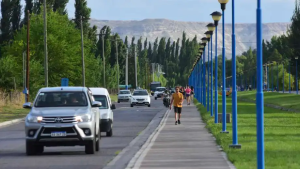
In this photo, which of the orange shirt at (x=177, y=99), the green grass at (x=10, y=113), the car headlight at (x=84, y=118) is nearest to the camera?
the car headlight at (x=84, y=118)

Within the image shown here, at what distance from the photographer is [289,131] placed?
32.7 metres

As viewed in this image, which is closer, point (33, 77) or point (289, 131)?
point (289, 131)

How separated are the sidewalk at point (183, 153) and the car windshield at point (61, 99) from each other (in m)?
2.36

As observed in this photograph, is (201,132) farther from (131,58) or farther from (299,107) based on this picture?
(131,58)

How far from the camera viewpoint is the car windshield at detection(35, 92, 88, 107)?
77.5 ft

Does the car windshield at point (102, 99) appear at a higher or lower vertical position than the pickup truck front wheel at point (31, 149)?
higher

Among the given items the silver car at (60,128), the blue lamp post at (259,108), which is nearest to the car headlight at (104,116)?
the silver car at (60,128)

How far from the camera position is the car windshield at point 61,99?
2362 centimetres

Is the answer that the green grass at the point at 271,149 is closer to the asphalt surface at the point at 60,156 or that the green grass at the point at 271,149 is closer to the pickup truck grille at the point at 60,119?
the asphalt surface at the point at 60,156

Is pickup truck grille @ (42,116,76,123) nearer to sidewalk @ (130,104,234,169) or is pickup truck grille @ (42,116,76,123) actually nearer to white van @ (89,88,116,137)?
sidewalk @ (130,104,234,169)

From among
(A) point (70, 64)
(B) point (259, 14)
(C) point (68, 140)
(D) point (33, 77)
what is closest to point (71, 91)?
(C) point (68, 140)

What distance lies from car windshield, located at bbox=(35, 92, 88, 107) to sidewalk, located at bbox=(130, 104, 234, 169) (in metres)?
2.36

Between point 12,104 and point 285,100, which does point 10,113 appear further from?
point 285,100

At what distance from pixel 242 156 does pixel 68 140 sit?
4858 mm
